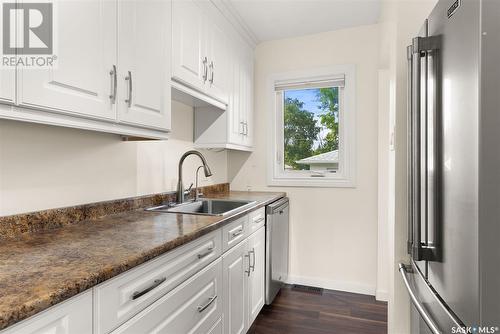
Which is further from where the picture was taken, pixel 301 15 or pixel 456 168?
pixel 301 15

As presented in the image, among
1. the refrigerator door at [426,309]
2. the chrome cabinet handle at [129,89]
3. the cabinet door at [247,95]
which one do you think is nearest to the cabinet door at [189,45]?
the chrome cabinet handle at [129,89]

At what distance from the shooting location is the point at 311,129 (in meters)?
3.04

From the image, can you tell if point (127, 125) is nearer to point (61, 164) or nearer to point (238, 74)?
point (61, 164)

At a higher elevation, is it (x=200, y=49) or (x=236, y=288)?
(x=200, y=49)

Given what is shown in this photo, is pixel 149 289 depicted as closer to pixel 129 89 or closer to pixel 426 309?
pixel 129 89

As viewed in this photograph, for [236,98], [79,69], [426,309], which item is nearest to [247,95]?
[236,98]

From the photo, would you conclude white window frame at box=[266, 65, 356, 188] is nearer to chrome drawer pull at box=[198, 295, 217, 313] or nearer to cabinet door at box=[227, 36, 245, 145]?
cabinet door at box=[227, 36, 245, 145]

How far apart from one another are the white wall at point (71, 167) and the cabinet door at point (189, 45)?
20.7 inches

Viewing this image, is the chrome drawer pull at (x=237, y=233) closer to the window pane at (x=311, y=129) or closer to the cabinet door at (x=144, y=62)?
the cabinet door at (x=144, y=62)

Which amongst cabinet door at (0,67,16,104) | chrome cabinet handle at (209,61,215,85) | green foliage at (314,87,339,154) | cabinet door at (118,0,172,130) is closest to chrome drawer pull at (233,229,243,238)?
cabinet door at (118,0,172,130)

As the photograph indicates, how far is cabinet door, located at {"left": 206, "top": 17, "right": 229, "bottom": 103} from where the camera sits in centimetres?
208

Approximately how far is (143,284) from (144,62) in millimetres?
1004

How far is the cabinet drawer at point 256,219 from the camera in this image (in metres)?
2.03

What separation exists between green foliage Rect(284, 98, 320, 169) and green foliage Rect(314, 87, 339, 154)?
0.10 m
